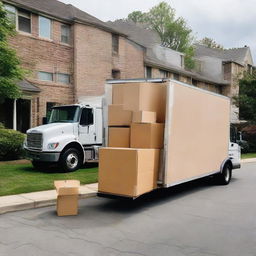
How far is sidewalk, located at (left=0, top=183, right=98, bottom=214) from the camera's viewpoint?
7820 mm

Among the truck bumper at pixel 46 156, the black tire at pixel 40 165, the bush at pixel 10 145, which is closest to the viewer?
the truck bumper at pixel 46 156

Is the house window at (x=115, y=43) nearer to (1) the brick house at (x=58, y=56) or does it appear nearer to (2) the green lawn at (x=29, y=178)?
(1) the brick house at (x=58, y=56)

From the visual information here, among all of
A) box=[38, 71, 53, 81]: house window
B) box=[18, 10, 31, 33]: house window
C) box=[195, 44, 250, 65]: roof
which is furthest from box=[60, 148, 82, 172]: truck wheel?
box=[195, 44, 250, 65]: roof

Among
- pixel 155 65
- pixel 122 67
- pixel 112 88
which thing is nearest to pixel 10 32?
pixel 112 88

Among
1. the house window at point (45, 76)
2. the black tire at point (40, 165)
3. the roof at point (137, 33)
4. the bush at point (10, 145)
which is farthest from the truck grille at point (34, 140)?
the roof at point (137, 33)

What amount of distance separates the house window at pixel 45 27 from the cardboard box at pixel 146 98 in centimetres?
1698

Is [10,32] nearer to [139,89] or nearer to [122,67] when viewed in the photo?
[139,89]

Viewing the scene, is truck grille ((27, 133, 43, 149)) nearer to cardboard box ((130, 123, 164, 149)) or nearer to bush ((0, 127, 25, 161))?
bush ((0, 127, 25, 161))

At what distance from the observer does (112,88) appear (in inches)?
358

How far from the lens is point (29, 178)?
11453 mm

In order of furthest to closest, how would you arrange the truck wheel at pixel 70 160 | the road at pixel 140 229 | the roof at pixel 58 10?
the roof at pixel 58 10 → the truck wheel at pixel 70 160 → the road at pixel 140 229

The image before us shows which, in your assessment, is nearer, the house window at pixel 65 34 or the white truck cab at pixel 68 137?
the white truck cab at pixel 68 137

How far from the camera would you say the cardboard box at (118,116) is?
27.6 ft

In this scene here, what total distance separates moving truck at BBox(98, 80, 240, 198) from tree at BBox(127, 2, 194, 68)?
151 feet
